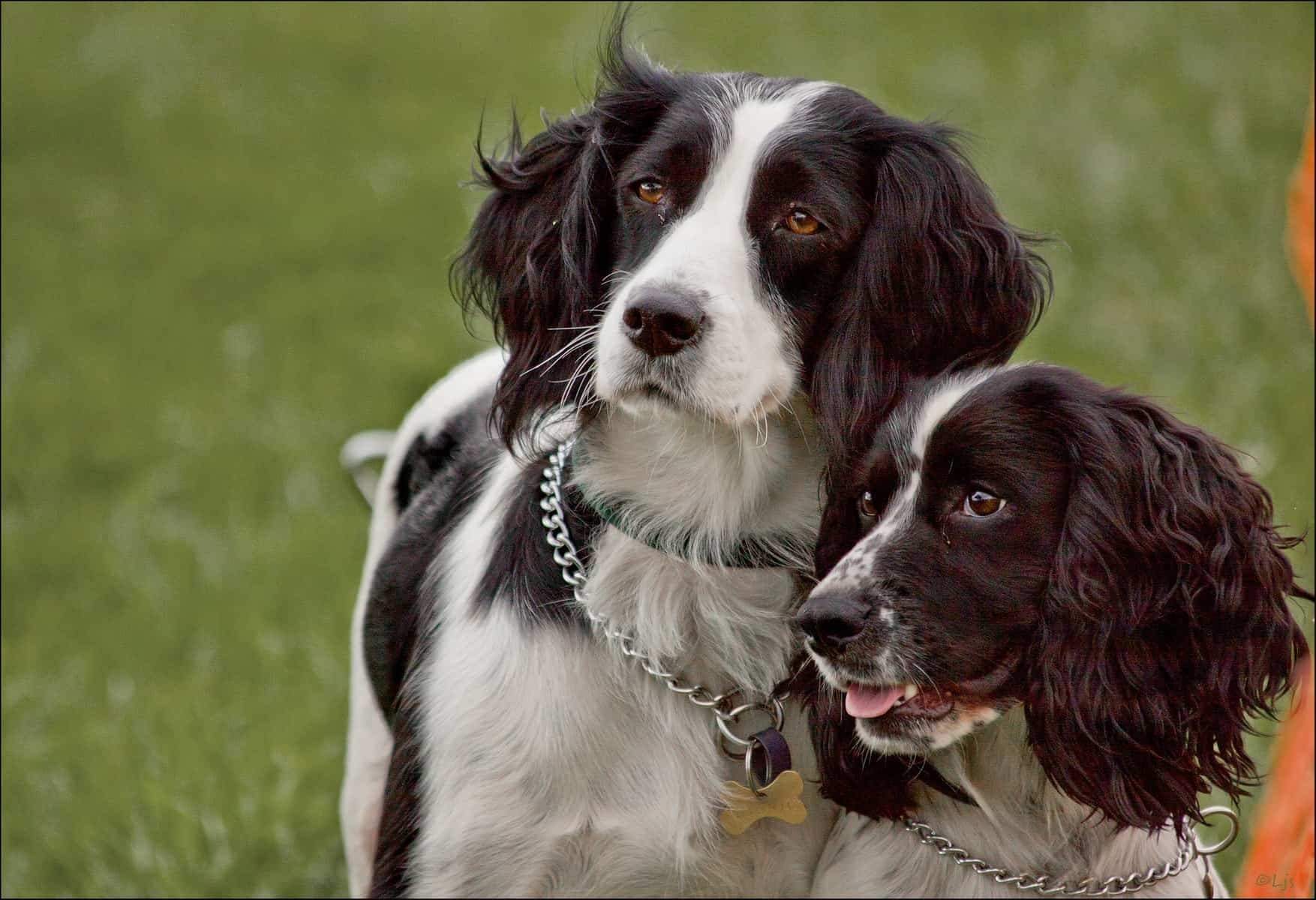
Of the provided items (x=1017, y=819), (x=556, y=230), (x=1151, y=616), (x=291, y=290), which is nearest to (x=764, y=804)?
(x=1017, y=819)

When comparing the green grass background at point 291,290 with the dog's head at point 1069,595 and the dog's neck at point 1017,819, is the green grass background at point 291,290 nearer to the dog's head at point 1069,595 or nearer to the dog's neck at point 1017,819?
the dog's head at point 1069,595

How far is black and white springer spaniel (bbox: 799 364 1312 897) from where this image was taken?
294cm

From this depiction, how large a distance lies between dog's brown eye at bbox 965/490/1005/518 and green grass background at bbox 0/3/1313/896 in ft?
2.38

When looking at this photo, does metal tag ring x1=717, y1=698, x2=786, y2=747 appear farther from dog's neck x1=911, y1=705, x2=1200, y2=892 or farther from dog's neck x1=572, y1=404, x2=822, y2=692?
dog's neck x1=911, y1=705, x2=1200, y2=892

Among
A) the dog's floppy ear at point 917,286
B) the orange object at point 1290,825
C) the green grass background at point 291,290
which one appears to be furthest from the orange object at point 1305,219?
the dog's floppy ear at point 917,286

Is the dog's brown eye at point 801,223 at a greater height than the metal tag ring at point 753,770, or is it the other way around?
the dog's brown eye at point 801,223

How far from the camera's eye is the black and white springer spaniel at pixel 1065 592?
294 cm

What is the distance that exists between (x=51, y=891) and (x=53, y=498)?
117 inches

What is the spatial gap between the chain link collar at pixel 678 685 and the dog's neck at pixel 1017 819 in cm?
32

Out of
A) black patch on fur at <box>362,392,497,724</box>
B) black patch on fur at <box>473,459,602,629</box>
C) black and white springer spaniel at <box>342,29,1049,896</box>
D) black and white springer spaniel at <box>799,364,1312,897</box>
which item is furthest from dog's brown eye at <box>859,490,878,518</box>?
black patch on fur at <box>362,392,497,724</box>

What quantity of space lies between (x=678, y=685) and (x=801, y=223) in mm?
893

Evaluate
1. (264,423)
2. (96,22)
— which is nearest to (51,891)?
(264,423)

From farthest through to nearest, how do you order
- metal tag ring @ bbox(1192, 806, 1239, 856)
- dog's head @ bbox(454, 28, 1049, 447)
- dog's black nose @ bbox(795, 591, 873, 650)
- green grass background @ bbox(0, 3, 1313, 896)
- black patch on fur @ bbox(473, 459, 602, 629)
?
green grass background @ bbox(0, 3, 1313, 896) → black patch on fur @ bbox(473, 459, 602, 629) → metal tag ring @ bbox(1192, 806, 1239, 856) → dog's head @ bbox(454, 28, 1049, 447) → dog's black nose @ bbox(795, 591, 873, 650)

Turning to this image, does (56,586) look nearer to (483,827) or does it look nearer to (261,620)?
(261,620)
